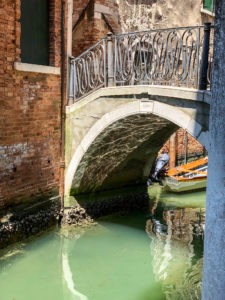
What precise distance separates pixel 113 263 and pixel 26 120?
8.05ft

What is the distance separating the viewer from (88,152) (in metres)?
7.27

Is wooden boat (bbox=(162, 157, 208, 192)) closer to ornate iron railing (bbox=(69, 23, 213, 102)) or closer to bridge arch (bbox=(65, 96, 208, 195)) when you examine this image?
bridge arch (bbox=(65, 96, 208, 195))

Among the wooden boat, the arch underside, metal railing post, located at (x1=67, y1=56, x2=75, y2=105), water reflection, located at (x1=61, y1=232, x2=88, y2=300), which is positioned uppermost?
metal railing post, located at (x1=67, y1=56, x2=75, y2=105)

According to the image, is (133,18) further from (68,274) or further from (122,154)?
(68,274)

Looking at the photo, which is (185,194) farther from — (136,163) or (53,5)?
(53,5)

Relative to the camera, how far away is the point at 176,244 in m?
6.91

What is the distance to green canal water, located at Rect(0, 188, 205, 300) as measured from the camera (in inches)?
211

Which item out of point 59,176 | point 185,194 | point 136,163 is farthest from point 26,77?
point 185,194

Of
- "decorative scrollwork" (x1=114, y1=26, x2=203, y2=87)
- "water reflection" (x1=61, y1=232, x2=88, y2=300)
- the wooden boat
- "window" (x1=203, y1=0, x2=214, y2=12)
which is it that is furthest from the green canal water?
"window" (x1=203, y1=0, x2=214, y2=12)

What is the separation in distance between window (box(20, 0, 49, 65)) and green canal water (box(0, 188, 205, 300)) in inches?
110

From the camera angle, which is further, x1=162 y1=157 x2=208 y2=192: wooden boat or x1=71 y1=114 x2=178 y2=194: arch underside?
x1=162 y1=157 x2=208 y2=192: wooden boat

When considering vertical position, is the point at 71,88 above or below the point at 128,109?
above

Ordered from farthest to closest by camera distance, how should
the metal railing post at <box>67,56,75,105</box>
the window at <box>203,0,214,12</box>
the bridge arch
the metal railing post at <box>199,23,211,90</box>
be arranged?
1. the window at <box>203,0,214,12</box>
2. the metal railing post at <box>67,56,75,105</box>
3. the bridge arch
4. the metal railing post at <box>199,23,211,90</box>

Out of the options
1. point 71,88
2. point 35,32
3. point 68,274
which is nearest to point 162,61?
point 71,88
